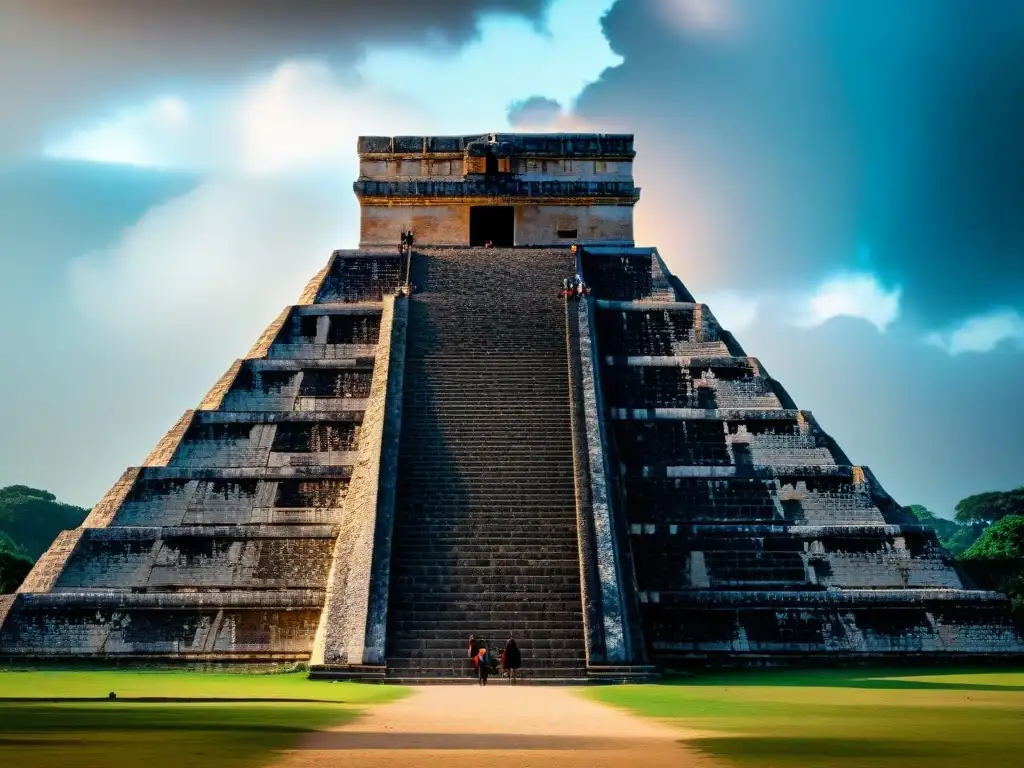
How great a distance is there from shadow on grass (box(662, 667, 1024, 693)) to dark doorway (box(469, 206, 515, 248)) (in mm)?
12477

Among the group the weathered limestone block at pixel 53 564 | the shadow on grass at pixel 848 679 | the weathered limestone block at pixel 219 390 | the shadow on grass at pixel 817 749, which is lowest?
the shadow on grass at pixel 817 749

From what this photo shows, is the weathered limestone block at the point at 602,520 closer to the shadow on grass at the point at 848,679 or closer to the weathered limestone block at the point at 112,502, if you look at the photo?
the shadow on grass at the point at 848,679

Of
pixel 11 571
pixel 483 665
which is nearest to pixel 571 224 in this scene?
pixel 483 665

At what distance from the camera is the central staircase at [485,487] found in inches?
427

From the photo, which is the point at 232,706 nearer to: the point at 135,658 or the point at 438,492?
the point at 135,658

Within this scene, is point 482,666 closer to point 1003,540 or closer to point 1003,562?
point 1003,562

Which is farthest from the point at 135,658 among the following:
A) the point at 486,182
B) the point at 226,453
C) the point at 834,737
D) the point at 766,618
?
the point at 486,182

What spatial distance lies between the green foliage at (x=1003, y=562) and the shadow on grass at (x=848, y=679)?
8.60 m

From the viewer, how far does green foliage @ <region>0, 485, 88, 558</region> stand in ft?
149

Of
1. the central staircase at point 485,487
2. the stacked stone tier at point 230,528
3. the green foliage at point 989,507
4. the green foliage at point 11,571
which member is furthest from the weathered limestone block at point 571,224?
the green foliage at point 989,507

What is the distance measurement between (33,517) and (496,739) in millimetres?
45488

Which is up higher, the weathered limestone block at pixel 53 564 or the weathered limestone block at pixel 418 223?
the weathered limestone block at pixel 418 223

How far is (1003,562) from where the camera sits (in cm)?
2497

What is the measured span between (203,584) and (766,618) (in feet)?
21.1
